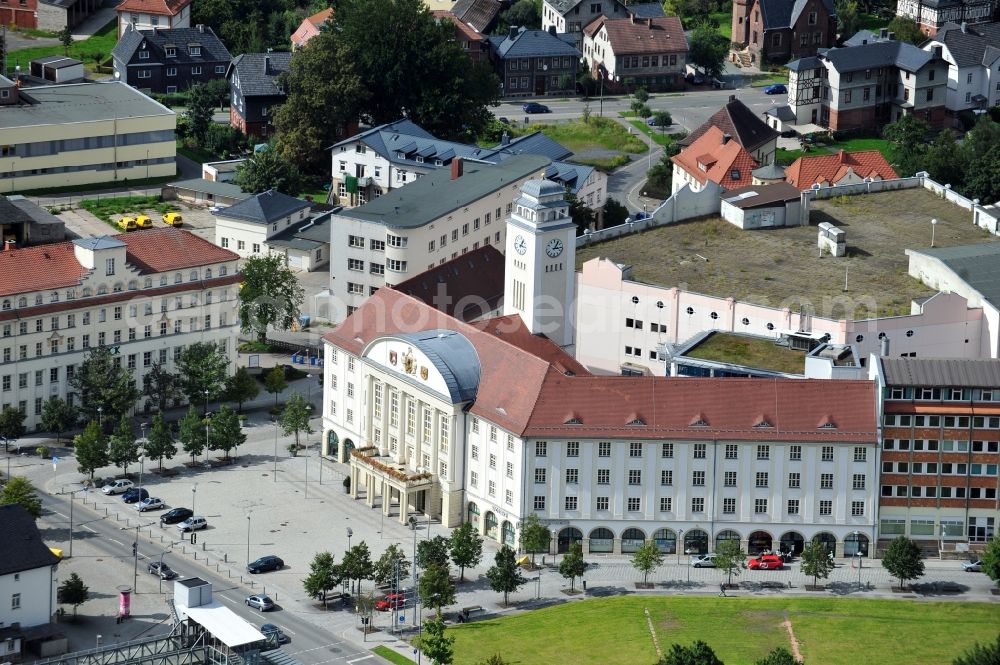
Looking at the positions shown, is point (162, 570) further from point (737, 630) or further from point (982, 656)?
point (982, 656)

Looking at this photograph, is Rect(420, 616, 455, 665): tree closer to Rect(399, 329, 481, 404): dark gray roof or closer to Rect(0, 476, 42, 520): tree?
Rect(399, 329, 481, 404): dark gray roof

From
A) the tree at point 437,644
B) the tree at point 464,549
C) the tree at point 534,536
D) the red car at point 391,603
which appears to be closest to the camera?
the tree at point 437,644

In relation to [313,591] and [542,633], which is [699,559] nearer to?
[542,633]

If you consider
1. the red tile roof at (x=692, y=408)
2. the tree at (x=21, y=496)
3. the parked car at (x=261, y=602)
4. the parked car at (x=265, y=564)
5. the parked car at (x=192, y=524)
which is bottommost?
the parked car at (x=261, y=602)

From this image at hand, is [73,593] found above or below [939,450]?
below

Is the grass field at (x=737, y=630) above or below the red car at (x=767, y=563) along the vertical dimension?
below

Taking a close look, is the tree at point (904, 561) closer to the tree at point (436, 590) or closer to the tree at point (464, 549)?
the tree at point (464, 549)

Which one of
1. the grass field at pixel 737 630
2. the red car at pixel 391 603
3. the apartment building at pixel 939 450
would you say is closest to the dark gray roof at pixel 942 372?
the apartment building at pixel 939 450

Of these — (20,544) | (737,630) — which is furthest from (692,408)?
(20,544)
